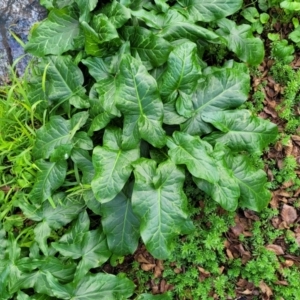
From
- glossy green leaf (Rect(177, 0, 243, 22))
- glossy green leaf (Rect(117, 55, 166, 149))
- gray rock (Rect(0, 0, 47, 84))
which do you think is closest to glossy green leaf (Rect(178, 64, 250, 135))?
glossy green leaf (Rect(117, 55, 166, 149))

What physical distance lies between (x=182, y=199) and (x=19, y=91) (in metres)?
1.30

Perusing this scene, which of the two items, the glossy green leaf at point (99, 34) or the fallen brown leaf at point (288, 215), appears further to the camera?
the fallen brown leaf at point (288, 215)

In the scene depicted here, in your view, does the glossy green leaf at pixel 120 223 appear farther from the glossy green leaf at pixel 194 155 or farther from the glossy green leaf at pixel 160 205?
the glossy green leaf at pixel 194 155

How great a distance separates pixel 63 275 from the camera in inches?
97.8

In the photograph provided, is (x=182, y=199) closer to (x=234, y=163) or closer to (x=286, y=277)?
(x=234, y=163)

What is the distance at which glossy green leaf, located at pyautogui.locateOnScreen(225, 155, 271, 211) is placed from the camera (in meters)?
2.41

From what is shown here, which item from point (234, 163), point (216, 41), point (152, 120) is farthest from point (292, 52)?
point (152, 120)

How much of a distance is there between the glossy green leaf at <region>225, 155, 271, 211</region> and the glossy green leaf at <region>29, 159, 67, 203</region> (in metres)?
1.00

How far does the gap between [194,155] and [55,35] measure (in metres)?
1.17

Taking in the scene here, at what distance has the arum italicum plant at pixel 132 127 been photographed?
2303 mm

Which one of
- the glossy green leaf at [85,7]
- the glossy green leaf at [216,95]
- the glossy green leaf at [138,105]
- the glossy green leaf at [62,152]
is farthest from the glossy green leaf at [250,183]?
the glossy green leaf at [85,7]

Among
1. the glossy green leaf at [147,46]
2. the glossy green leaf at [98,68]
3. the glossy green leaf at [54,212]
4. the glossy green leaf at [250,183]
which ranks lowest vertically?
the glossy green leaf at [54,212]

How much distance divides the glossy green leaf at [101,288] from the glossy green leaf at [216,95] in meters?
0.99

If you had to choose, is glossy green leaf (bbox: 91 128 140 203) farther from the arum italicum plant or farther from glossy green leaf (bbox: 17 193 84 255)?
glossy green leaf (bbox: 17 193 84 255)
